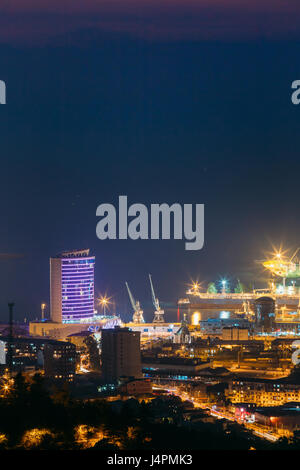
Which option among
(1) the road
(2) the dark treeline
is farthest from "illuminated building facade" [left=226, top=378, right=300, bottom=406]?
(2) the dark treeline

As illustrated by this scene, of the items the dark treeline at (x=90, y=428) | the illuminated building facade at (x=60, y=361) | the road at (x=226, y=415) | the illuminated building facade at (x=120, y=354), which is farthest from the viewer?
the illuminated building facade at (x=120, y=354)

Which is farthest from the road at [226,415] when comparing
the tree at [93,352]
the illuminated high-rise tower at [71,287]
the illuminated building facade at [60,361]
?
the illuminated high-rise tower at [71,287]

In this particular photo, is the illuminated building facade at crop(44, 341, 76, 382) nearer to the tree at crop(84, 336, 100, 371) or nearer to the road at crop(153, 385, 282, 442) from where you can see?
the tree at crop(84, 336, 100, 371)

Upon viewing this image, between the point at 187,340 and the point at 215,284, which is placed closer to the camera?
the point at 187,340

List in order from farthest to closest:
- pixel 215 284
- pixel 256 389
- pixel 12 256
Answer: pixel 12 256, pixel 215 284, pixel 256 389

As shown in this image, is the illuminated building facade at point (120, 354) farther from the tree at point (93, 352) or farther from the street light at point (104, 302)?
the street light at point (104, 302)

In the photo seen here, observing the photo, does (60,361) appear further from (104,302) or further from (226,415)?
(104,302)
